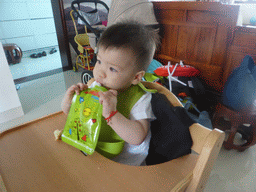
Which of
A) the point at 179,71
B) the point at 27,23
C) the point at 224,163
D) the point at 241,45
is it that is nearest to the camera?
the point at 224,163

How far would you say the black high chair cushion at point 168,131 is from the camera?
23.2 inches

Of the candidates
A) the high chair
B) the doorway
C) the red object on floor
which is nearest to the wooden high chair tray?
the high chair

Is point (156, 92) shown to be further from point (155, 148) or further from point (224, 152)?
point (224, 152)

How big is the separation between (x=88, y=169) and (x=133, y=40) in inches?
16.5

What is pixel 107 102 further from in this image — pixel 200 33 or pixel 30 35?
pixel 30 35

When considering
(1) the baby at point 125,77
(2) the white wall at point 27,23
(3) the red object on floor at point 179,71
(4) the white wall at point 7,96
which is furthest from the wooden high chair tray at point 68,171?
(2) the white wall at point 27,23

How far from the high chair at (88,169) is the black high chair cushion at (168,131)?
0.08 ft

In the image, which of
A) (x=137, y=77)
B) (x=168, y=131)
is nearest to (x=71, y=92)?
(x=137, y=77)

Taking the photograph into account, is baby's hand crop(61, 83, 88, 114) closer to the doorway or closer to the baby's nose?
the baby's nose

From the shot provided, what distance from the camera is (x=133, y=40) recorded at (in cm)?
58

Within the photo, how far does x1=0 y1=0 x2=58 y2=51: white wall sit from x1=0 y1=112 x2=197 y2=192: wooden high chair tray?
4120 mm

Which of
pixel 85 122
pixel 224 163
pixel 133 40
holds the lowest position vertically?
pixel 224 163

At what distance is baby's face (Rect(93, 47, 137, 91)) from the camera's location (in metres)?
0.58

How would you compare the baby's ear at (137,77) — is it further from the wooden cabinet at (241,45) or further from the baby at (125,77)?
the wooden cabinet at (241,45)
